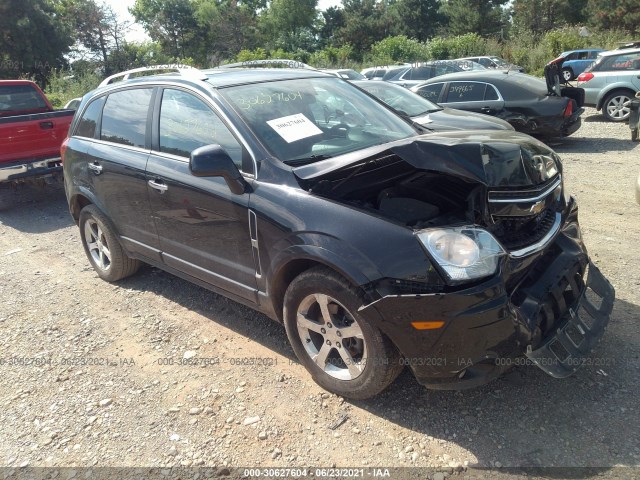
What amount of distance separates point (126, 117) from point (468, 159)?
296 cm

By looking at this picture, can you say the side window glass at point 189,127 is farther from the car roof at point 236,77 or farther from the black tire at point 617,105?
the black tire at point 617,105

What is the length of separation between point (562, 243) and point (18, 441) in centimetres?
343

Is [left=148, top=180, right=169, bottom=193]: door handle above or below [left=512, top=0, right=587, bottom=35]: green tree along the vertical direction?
below

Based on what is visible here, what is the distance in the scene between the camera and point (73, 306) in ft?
14.9

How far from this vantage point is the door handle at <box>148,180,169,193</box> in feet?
12.1

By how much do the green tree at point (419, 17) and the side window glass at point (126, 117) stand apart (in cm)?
5364

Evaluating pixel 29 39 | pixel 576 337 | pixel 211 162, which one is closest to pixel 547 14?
pixel 29 39

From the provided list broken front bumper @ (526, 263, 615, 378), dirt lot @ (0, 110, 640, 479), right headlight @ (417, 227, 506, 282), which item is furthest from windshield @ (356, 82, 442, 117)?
right headlight @ (417, 227, 506, 282)

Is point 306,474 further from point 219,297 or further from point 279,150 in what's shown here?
point 219,297

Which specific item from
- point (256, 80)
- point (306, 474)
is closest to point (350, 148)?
point (256, 80)

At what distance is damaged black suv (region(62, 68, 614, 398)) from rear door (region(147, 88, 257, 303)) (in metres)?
0.01

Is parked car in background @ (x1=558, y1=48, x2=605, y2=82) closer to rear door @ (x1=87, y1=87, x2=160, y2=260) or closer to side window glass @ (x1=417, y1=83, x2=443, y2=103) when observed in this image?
side window glass @ (x1=417, y1=83, x2=443, y2=103)

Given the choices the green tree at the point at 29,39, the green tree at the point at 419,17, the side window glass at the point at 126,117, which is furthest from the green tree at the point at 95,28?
the side window glass at the point at 126,117

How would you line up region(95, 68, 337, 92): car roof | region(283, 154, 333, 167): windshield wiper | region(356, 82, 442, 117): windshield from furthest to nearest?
1. region(356, 82, 442, 117): windshield
2. region(95, 68, 337, 92): car roof
3. region(283, 154, 333, 167): windshield wiper
